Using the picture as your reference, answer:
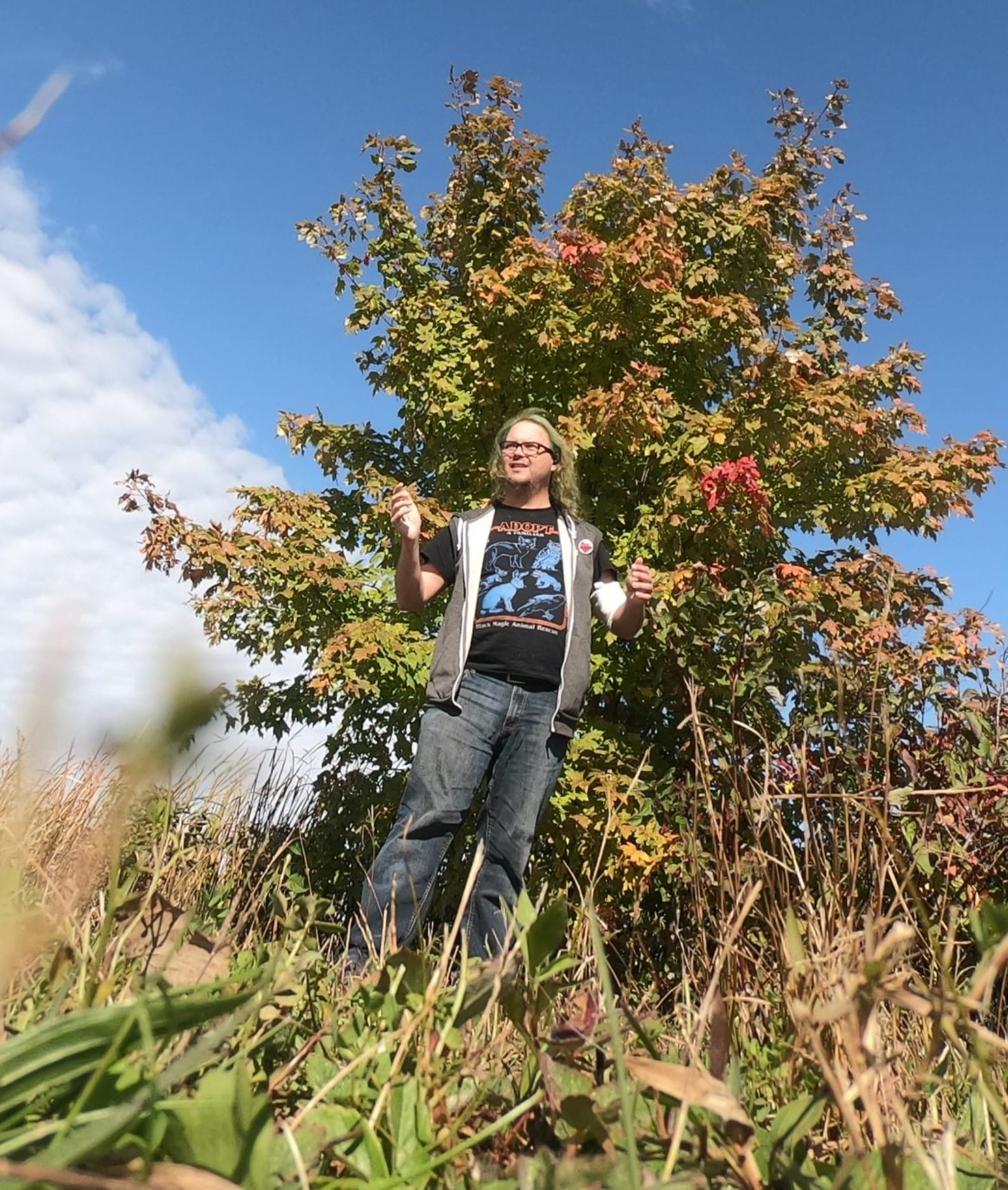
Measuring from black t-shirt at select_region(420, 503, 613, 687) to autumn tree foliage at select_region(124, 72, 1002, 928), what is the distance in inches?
61.0

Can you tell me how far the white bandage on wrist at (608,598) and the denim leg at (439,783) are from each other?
1.36 ft

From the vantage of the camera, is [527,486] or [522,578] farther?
[527,486]

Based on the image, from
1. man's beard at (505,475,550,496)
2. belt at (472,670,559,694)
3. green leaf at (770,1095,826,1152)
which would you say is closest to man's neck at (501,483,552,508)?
man's beard at (505,475,550,496)

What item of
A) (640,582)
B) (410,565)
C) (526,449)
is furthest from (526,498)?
(640,582)

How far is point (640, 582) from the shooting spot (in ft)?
8.43

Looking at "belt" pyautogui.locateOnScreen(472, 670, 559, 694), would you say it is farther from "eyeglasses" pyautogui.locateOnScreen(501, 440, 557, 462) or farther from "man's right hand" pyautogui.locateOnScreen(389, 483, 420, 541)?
→ "eyeglasses" pyautogui.locateOnScreen(501, 440, 557, 462)

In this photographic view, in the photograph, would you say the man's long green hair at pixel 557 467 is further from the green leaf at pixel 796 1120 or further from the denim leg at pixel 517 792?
the green leaf at pixel 796 1120

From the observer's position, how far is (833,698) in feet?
12.6

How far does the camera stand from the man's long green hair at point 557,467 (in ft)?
10.0

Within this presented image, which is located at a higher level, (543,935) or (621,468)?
(621,468)

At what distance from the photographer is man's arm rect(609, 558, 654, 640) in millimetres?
2562

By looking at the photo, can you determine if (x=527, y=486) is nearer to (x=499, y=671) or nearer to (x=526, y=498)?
(x=526, y=498)

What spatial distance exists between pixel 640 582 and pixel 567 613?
287 mm

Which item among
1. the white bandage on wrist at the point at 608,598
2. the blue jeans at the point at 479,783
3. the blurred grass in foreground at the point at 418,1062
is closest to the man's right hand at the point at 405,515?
the blue jeans at the point at 479,783
